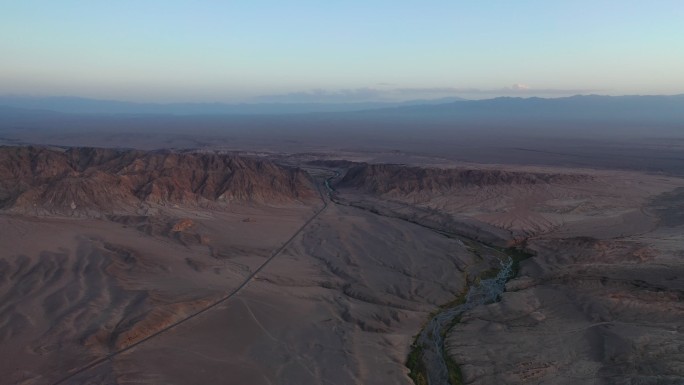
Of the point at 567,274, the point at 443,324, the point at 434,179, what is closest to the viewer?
the point at 443,324

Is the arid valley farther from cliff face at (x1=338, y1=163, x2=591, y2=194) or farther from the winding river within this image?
cliff face at (x1=338, y1=163, x2=591, y2=194)

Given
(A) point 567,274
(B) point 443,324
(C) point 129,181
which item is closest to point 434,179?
(A) point 567,274

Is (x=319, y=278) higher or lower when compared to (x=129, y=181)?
lower

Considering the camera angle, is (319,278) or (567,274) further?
(319,278)

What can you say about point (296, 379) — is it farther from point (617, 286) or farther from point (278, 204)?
point (278, 204)

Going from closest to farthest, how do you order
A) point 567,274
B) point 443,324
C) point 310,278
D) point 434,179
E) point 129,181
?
point 443,324 → point 567,274 → point 310,278 → point 129,181 → point 434,179

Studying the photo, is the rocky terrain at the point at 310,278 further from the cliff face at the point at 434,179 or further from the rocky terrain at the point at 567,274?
the cliff face at the point at 434,179

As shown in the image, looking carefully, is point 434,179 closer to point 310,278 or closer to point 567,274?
point 567,274

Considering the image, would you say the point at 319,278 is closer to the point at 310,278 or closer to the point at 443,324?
the point at 310,278

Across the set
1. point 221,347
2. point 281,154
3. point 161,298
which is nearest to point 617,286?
point 221,347

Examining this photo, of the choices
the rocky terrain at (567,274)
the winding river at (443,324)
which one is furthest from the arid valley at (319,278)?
the winding river at (443,324)

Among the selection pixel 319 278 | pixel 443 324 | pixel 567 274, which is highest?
pixel 567 274
